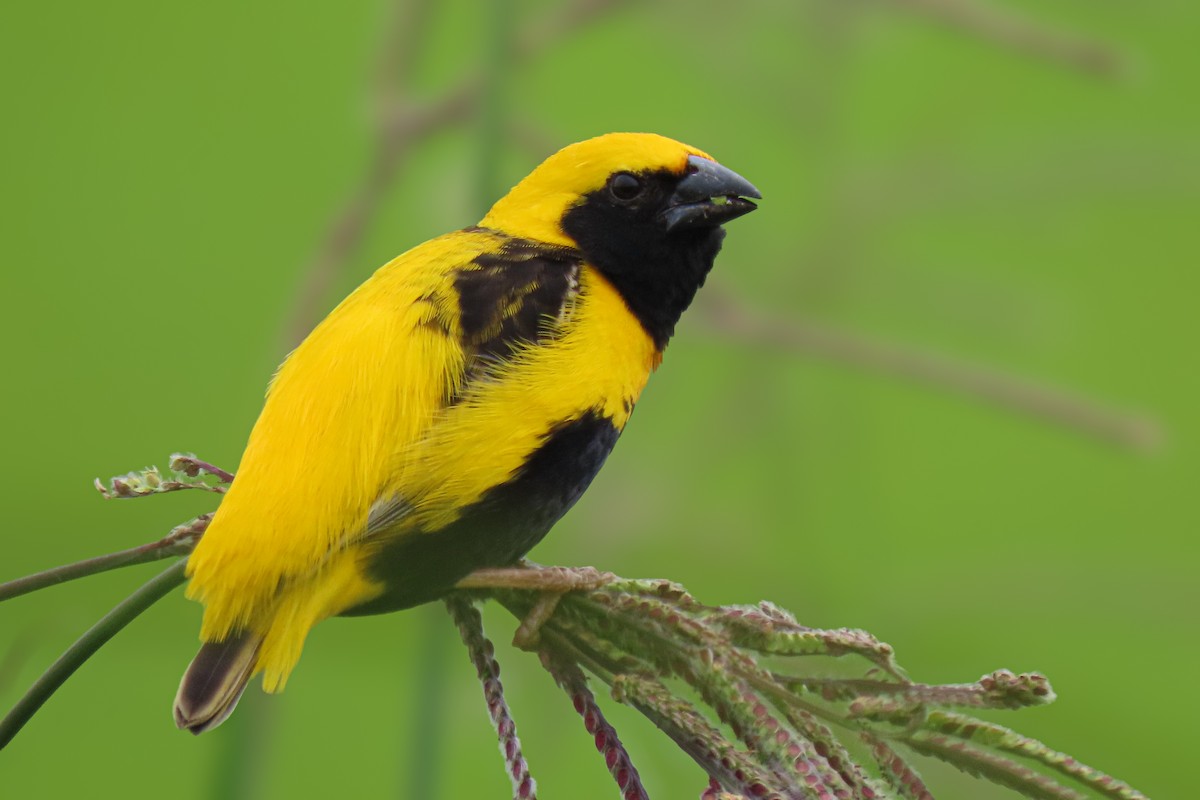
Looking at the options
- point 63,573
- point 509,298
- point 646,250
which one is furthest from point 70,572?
point 646,250

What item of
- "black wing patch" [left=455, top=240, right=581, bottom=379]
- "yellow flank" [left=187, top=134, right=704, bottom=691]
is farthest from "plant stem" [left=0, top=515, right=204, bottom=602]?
"black wing patch" [left=455, top=240, right=581, bottom=379]

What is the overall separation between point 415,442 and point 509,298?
0.14 meters

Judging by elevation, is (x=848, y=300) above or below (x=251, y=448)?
above

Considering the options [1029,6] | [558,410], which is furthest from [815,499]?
[1029,6]

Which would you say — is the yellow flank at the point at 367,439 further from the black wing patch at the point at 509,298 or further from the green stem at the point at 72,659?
the green stem at the point at 72,659

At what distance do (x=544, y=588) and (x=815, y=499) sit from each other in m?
1.13

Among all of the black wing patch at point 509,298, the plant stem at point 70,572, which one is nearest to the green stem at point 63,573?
the plant stem at point 70,572

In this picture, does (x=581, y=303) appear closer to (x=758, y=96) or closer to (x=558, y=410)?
(x=558, y=410)

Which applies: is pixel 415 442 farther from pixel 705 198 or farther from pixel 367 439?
pixel 705 198

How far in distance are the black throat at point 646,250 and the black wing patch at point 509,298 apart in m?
0.06

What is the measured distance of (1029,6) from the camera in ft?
9.04

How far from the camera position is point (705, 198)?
1.00 meters

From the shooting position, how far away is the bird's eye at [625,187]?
3.32 feet

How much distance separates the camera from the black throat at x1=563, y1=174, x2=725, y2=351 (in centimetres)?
99
